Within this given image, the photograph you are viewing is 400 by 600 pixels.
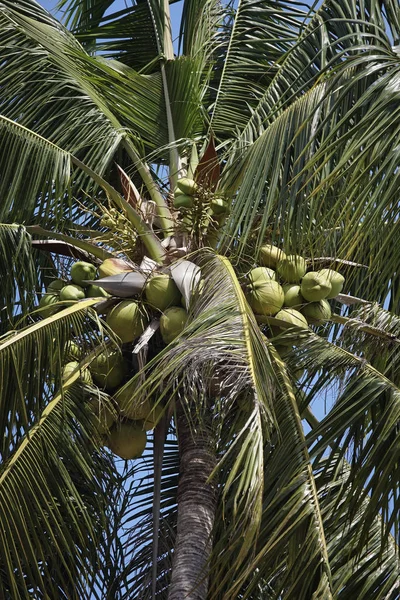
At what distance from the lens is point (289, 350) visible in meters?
5.56

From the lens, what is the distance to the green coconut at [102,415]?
543 centimetres

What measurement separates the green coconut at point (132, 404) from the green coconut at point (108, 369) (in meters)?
0.13

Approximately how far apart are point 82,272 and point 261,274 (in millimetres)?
961

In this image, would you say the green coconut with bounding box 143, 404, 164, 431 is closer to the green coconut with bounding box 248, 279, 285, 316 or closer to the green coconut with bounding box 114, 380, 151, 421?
the green coconut with bounding box 114, 380, 151, 421

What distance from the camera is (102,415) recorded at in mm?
5465

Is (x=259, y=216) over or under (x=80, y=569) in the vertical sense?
over

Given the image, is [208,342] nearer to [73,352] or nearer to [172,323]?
[172,323]

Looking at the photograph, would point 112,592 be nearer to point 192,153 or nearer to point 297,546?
point 297,546

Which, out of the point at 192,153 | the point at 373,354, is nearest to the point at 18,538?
the point at 373,354

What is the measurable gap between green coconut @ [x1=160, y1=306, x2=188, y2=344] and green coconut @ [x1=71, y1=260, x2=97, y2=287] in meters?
0.59

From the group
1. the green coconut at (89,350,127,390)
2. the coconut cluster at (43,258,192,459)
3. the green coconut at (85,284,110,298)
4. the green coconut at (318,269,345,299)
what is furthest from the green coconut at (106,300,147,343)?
the green coconut at (318,269,345,299)

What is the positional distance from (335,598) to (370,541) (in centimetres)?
104

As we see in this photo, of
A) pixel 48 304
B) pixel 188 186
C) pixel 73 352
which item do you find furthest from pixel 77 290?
pixel 188 186

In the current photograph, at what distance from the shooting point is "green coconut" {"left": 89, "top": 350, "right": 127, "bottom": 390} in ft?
18.2
